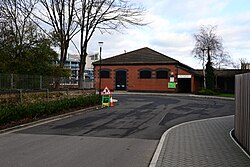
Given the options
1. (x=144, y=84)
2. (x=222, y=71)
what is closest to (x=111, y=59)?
(x=144, y=84)

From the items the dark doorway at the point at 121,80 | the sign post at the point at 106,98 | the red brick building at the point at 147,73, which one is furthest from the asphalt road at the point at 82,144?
the dark doorway at the point at 121,80

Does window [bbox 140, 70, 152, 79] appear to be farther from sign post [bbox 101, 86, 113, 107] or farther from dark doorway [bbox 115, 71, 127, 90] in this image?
sign post [bbox 101, 86, 113, 107]

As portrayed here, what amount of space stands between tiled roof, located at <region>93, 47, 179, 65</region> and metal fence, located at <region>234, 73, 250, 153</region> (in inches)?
1628

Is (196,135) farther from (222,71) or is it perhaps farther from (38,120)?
(222,71)

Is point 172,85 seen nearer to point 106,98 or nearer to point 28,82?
point 106,98

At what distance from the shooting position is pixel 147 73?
53.2 meters

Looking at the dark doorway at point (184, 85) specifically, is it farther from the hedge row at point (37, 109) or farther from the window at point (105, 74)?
the hedge row at point (37, 109)

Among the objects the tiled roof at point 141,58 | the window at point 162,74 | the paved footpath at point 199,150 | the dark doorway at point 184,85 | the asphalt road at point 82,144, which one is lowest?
the asphalt road at point 82,144

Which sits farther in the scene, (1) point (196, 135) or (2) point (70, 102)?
(2) point (70, 102)

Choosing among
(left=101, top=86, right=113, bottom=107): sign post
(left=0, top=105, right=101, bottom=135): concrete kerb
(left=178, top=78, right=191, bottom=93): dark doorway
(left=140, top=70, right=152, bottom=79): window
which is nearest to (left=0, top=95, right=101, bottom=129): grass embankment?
(left=0, top=105, right=101, bottom=135): concrete kerb

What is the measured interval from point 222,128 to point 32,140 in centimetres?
747

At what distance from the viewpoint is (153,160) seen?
7617 millimetres

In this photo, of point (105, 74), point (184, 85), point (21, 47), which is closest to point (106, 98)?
point (21, 47)

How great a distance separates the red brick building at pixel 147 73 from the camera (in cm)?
5125
